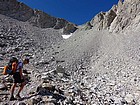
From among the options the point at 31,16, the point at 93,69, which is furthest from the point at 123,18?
the point at 31,16

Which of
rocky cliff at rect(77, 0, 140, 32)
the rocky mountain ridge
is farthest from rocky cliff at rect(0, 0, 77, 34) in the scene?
rocky cliff at rect(77, 0, 140, 32)

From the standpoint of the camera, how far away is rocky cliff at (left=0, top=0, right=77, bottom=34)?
141 ft

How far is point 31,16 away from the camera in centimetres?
4622

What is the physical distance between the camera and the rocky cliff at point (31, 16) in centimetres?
4294

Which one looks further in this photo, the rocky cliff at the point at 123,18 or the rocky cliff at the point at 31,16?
the rocky cliff at the point at 31,16

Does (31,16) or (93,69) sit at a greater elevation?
(31,16)

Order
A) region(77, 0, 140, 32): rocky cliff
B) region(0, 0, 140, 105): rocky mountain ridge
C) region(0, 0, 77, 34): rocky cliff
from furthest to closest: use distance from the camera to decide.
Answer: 1. region(0, 0, 77, 34): rocky cliff
2. region(77, 0, 140, 32): rocky cliff
3. region(0, 0, 140, 105): rocky mountain ridge

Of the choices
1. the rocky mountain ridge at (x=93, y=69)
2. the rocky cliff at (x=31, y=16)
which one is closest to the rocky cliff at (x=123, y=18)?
the rocky mountain ridge at (x=93, y=69)

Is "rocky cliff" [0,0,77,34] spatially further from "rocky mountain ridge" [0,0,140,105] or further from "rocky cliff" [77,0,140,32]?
"rocky cliff" [77,0,140,32]

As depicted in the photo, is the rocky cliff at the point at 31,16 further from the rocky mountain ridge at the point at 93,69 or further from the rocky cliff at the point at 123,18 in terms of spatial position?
the rocky cliff at the point at 123,18

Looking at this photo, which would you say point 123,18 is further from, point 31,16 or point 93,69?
point 31,16

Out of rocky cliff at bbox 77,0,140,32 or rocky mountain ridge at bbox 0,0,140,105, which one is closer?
rocky mountain ridge at bbox 0,0,140,105

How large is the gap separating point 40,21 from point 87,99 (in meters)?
38.6

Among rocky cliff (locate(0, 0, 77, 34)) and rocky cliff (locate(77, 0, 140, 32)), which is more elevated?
rocky cliff (locate(0, 0, 77, 34))
